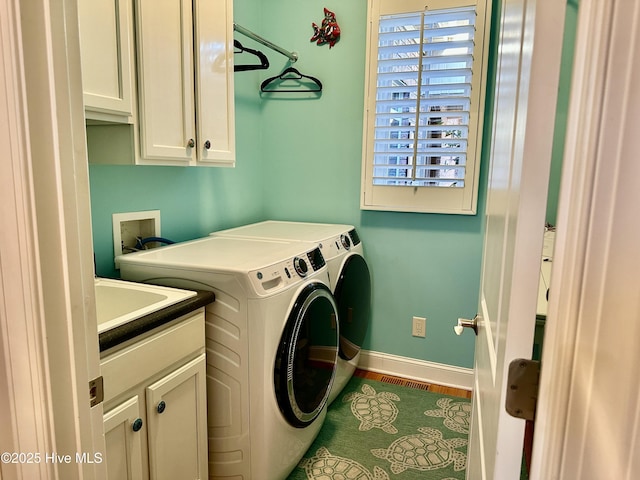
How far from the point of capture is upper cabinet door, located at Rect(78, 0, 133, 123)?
124 centimetres

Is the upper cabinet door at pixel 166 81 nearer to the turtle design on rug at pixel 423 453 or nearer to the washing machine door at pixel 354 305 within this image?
the washing machine door at pixel 354 305

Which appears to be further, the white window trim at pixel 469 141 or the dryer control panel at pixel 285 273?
the white window trim at pixel 469 141

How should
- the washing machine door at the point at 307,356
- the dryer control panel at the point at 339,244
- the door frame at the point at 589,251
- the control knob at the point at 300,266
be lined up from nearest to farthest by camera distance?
the door frame at the point at 589,251
the washing machine door at the point at 307,356
the control knob at the point at 300,266
the dryer control panel at the point at 339,244

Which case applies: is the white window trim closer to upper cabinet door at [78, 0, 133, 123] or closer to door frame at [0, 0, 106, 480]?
upper cabinet door at [78, 0, 133, 123]

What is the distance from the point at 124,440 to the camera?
1.17 meters

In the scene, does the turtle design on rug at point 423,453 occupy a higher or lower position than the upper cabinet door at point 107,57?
lower

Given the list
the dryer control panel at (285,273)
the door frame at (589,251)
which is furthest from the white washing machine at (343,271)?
the door frame at (589,251)

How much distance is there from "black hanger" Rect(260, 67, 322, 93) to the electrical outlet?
1583 millimetres

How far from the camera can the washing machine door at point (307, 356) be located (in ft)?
5.12

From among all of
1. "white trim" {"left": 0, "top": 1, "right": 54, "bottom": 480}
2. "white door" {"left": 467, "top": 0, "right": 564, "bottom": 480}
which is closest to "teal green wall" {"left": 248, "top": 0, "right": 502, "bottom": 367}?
"white door" {"left": 467, "top": 0, "right": 564, "bottom": 480}

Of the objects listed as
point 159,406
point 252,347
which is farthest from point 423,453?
point 159,406

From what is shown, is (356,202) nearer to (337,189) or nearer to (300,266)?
(337,189)

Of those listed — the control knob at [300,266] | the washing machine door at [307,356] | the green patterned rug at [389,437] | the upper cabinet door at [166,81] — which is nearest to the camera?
the upper cabinet door at [166,81]

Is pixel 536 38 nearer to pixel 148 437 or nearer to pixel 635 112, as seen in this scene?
pixel 635 112
